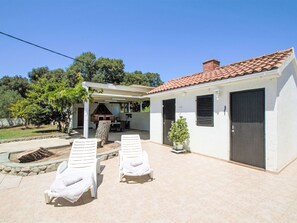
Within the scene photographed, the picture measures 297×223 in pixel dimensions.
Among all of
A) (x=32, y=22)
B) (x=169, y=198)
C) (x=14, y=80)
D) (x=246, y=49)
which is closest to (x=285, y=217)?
(x=169, y=198)

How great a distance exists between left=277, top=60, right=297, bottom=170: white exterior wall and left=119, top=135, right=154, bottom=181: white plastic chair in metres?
4.63

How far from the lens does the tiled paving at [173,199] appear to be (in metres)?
3.25

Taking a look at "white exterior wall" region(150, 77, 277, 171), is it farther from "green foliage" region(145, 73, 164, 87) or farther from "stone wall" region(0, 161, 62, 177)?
"green foliage" region(145, 73, 164, 87)

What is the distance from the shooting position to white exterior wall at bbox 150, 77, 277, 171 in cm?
563

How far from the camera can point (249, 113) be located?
20.7ft

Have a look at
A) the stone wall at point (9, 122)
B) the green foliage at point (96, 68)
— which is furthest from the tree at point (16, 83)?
the green foliage at point (96, 68)

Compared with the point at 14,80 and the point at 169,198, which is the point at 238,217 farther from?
the point at 14,80

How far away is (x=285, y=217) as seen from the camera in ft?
10.6

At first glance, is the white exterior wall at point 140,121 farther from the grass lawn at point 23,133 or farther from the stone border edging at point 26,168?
the stone border edging at point 26,168

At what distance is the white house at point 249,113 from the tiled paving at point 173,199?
96 centimetres

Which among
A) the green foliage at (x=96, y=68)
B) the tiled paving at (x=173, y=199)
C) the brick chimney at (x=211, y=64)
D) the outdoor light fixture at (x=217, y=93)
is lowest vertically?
the tiled paving at (x=173, y=199)

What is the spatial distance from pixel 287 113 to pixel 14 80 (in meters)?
43.9

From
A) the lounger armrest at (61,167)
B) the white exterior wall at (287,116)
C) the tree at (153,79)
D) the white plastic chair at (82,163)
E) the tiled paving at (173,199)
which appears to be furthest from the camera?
the tree at (153,79)

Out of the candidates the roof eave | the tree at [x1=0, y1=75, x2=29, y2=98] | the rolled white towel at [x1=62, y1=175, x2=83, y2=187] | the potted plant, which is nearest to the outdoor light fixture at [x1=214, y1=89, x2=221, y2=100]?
the roof eave
